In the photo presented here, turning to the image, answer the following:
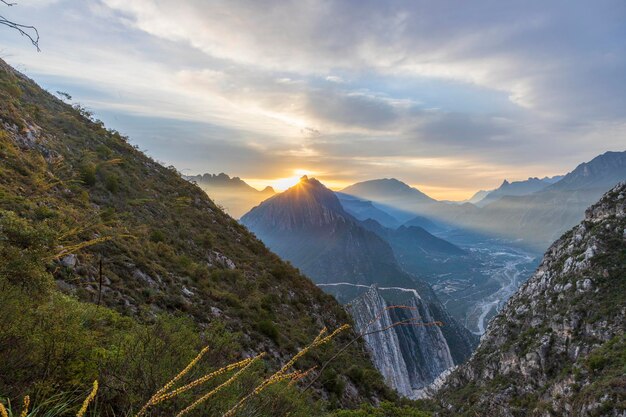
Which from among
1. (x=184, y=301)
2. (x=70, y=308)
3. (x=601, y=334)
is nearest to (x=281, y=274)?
(x=184, y=301)

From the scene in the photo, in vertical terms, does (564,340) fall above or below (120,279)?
below

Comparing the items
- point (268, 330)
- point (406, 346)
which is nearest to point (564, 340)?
point (268, 330)

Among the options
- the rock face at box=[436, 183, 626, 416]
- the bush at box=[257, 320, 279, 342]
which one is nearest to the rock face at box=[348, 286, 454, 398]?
the rock face at box=[436, 183, 626, 416]

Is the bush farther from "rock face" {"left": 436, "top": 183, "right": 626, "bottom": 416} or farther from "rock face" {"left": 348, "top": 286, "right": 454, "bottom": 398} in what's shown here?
"rock face" {"left": 348, "top": 286, "right": 454, "bottom": 398}

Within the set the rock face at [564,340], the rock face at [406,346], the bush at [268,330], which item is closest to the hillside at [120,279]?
the bush at [268,330]

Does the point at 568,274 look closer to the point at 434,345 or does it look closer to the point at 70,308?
the point at 70,308

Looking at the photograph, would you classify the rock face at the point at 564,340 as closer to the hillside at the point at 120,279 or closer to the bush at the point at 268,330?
the hillside at the point at 120,279

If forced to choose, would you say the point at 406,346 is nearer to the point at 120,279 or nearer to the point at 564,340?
the point at 564,340
